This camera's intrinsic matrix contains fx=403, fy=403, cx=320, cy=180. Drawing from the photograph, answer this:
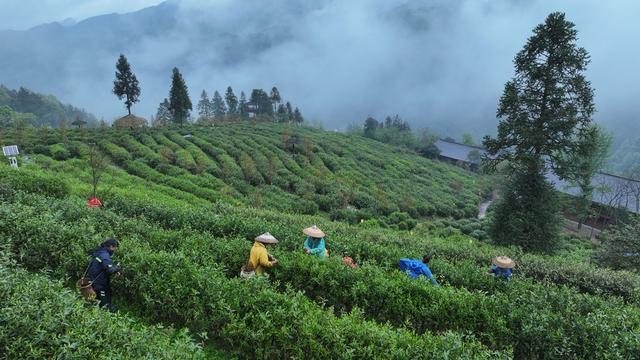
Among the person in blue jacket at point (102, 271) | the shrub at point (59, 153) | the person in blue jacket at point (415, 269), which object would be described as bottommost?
the shrub at point (59, 153)

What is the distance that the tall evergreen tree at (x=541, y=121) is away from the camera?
2052 cm

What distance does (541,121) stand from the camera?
21.1 metres

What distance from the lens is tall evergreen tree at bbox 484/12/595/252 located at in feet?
67.3

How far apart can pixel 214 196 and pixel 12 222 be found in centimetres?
1912

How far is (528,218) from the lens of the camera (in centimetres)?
2084

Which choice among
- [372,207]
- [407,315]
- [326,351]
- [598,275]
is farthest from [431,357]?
[372,207]

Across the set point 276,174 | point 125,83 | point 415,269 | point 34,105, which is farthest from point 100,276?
point 34,105

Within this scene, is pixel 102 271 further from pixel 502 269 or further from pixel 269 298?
pixel 502 269

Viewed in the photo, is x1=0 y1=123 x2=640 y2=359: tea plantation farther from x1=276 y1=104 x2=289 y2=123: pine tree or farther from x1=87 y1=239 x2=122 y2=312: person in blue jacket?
x1=276 y1=104 x2=289 y2=123: pine tree

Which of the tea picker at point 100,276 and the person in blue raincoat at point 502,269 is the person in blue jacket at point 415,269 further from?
the tea picker at point 100,276

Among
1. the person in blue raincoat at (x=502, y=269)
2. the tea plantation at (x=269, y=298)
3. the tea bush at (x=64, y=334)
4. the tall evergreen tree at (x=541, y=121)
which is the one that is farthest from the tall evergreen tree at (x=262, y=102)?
the tea bush at (x=64, y=334)

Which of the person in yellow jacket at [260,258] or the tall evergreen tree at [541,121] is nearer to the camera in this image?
the person in yellow jacket at [260,258]

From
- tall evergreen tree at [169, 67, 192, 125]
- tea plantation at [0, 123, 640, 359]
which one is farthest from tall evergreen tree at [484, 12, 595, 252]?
tall evergreen tree at [169, 67, 192, 125]

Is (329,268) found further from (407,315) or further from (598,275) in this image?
(598,275)
